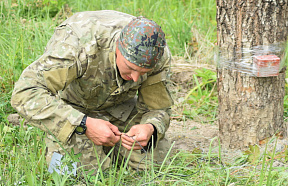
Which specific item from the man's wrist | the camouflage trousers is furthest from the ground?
the man's wrist

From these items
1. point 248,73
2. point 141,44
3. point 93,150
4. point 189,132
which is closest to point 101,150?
point 93,150

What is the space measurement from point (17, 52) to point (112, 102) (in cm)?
160

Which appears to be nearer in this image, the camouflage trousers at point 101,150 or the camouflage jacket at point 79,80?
the camouflage jacket at point 79,80

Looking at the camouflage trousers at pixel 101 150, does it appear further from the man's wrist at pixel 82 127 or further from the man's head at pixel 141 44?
the man's head at pixel 141 44

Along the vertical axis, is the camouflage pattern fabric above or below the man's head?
below

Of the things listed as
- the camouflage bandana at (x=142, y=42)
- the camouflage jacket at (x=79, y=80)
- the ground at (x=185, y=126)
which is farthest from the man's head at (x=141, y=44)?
the ground at (x=185, y=126)

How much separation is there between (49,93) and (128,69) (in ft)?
1.65

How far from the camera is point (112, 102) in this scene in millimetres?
2879

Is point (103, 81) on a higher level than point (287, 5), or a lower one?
lower

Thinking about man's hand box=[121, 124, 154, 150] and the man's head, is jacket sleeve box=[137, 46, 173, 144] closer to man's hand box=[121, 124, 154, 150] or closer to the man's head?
man's hand box=[121, 124, 154, 150]

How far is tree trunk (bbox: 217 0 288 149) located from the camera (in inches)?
103

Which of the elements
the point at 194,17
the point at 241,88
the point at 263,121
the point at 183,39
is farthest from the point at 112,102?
the point at 194,17

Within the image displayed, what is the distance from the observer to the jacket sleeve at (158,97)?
2711mm

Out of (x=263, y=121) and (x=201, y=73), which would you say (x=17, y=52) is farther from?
(x=263, y=121)
